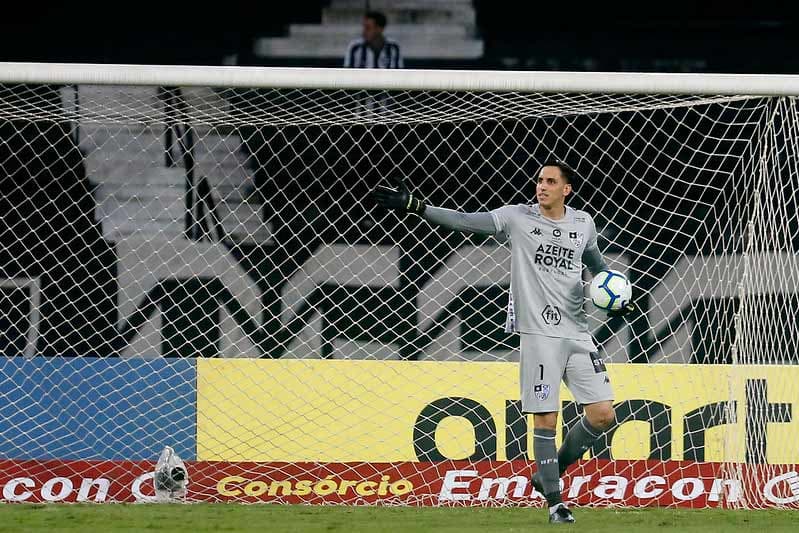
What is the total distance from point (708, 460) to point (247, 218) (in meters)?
3.13

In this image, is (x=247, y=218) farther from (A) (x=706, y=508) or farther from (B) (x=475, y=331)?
(A) (x=706, y=508)

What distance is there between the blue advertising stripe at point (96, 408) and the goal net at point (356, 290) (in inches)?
0.5

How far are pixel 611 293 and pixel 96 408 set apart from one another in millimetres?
2955

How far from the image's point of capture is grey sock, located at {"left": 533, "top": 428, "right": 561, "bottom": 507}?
526 cm

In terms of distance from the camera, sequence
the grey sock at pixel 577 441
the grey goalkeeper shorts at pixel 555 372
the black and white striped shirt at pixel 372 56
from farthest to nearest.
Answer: the black and white striped shirt at pixel 372 56, the grey sock at pixel 577 441, the grey goalkeeper shorts at pixel 555 372

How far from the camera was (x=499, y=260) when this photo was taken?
7.43m

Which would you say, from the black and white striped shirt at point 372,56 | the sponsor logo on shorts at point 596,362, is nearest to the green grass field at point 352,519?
the sponsor logo on shorts at point 596,362

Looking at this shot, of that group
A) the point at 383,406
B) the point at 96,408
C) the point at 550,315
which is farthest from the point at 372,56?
the point at 550,315

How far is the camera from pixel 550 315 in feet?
17.5

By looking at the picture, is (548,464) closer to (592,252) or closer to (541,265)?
(541,265)

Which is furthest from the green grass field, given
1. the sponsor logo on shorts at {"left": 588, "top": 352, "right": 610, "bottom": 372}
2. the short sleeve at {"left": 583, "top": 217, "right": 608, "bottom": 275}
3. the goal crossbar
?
the goal crossbar

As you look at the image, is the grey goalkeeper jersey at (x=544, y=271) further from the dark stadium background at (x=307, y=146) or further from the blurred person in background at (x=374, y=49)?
the blurred person in background at (x=374, y=49)

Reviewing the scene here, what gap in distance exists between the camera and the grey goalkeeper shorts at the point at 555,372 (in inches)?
208

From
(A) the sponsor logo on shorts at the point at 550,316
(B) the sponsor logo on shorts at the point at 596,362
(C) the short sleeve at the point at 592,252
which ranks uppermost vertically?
(C) the short sleeve at the point at 592,252
